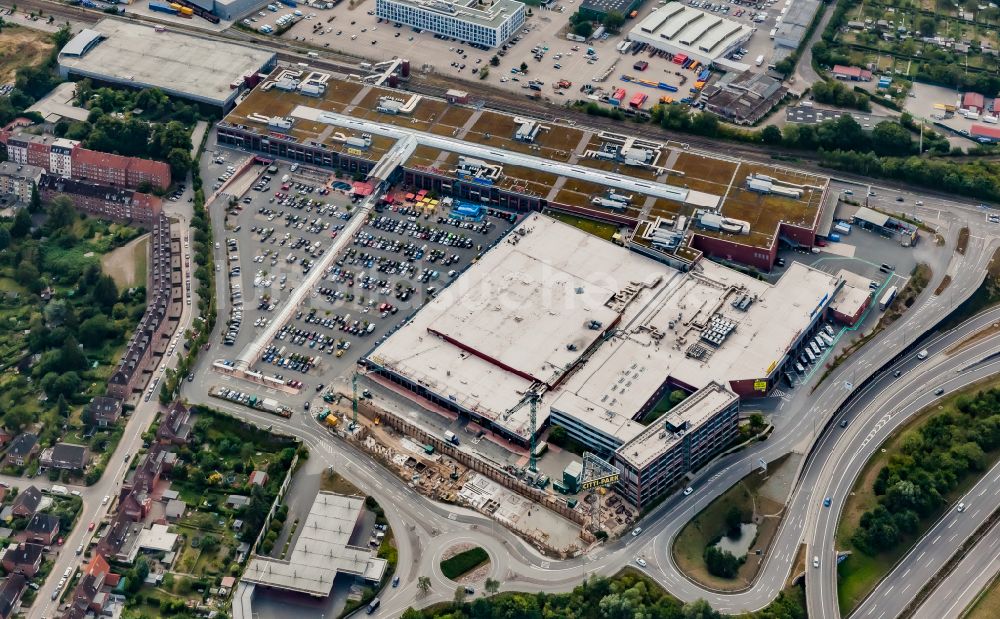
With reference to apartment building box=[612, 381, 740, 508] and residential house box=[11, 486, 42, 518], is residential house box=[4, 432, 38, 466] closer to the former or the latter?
residential house box=[11, 486, 42, 518]

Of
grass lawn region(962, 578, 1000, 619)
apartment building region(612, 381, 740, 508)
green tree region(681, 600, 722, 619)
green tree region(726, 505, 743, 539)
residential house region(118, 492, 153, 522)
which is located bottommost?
green tree region(681, 600, 722, 619)

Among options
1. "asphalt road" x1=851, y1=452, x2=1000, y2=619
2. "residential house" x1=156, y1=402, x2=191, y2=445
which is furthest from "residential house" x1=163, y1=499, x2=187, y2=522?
"asphalt road" x1=851, y1=452, x2=1000, y2=619

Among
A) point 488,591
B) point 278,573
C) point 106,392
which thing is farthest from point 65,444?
point 488,591

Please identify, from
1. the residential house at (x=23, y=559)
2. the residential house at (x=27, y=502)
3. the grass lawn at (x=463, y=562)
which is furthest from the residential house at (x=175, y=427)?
the grass lawn at (x=463, y=562)

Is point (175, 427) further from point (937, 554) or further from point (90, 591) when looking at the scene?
point (937, 554)

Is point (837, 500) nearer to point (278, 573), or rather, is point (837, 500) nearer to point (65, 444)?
point (278, 573)

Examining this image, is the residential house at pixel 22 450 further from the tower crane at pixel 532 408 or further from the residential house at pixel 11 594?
the tower crane at pixel 532 408

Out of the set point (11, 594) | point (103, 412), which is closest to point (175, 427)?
point (103, 412)
